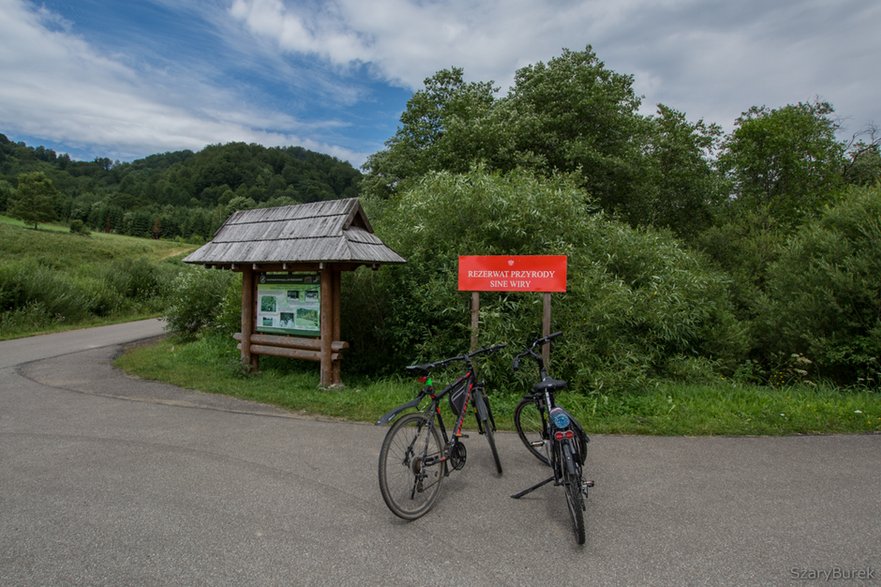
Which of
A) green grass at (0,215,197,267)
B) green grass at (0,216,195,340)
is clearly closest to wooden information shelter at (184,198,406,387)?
green grass at (0,216,195,340)

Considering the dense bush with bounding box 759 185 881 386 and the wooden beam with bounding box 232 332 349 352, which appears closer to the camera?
the wooden beam with bounding box 232 332 349 352

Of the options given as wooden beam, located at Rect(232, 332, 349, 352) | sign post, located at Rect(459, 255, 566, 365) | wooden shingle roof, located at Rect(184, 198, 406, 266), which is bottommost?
wooden beam, located at Rect(232, 332, 349, 352)

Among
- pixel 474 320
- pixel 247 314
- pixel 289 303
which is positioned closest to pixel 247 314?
pixel 247 314

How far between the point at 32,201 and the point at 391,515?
79.0m

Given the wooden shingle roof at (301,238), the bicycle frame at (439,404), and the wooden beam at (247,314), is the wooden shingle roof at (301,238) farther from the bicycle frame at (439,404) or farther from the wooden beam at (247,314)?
the bicycle frame at (439,404)

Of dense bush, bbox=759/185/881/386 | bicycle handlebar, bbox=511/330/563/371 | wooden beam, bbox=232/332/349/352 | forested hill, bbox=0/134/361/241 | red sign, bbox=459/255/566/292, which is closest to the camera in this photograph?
bicycle handlebar, bbox=511/330/563/371

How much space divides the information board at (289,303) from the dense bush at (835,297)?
8543 millimetres

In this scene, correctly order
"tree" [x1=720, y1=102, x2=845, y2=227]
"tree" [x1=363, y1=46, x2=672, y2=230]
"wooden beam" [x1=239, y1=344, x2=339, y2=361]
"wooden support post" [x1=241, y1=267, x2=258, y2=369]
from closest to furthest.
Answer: "wooden beam" [x1=239, y1=344, x2=339, y2=361] → "wooden support post" [x1=241, y1=267, x2=258, y2=369] → "tree" [x1=363, y1=46, x2=672, y2=230] → "tree" [x1=720, y1=102, x2=845, y2=227]

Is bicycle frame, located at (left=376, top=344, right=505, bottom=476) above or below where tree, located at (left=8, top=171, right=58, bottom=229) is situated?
below

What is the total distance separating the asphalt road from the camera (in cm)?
304

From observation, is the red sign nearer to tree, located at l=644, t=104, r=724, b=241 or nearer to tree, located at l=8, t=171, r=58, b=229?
tree, located at l=644, t=104, r=724, b=241

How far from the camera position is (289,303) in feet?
29.0

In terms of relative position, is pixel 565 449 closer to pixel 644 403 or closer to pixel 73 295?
pixel 644 403

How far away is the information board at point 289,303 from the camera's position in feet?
28.1
